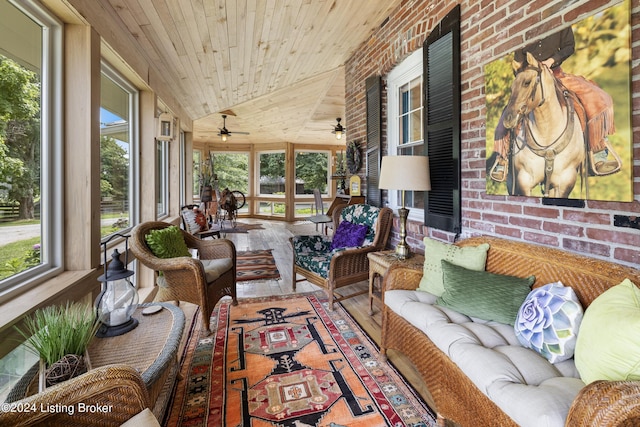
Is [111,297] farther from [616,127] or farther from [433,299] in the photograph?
[616,127]

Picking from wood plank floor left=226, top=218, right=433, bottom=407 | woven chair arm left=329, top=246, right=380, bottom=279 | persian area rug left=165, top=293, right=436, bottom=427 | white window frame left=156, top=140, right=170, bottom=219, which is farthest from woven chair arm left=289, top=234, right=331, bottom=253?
white window frame left=156, top=140, right=170, bottom=219

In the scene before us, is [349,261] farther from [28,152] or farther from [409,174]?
[28,152]

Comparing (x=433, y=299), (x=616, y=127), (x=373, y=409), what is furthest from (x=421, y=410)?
(x=616, y=127)

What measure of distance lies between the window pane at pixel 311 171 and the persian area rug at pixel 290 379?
7.60 metres

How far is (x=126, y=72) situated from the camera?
111 inches

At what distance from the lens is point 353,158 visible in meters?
4.29

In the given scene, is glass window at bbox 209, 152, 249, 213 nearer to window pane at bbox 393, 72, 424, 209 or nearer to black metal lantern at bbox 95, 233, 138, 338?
window pane at bbox 393, 72, 424, 209

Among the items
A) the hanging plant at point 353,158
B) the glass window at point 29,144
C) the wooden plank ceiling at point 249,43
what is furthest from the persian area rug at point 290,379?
the wooden plank ceiling at point 249,43

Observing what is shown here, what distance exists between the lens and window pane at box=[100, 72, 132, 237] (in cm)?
259

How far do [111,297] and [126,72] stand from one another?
226cm

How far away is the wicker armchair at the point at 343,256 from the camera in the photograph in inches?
114

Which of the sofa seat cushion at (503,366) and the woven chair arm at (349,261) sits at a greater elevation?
the woven chair arm at (349,261)

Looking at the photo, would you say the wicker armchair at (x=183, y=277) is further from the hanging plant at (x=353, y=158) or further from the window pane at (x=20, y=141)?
the hanging plant at (x=353, y=158)

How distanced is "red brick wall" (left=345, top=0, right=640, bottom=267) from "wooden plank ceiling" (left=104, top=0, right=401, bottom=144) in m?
0.75
